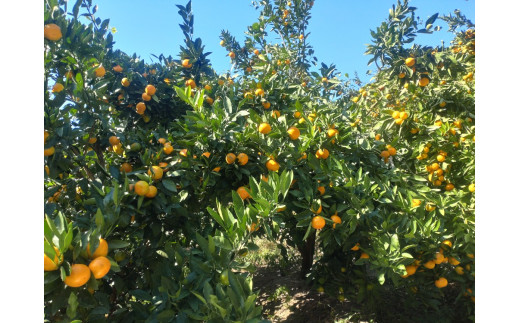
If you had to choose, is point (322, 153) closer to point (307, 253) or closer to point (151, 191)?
point (151, 191)

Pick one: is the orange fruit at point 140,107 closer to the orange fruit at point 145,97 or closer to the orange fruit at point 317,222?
the orange fruit at point 145,97

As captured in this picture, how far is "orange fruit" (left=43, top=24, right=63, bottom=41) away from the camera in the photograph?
1.31 m

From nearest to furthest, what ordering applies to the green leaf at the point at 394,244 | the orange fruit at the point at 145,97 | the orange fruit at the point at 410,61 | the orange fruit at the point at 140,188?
the orange fruit at the point at 140,188, the green leaf at the point at 394,244, the orange fruit at the point at 145,97, the orange fruit at the point at 410,61

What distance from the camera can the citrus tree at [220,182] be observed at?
3.44 feet

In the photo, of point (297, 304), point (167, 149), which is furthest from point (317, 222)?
point (297, 304)

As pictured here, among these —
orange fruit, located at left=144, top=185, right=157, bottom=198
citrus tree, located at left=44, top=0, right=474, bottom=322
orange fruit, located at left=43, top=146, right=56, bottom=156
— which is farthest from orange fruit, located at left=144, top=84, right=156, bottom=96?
orange fruit, located at left=144, top=185, right=157, bottom=198

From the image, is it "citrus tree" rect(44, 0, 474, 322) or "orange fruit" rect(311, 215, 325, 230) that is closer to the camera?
"citrus tree" rect(44, 0, 474, 322)

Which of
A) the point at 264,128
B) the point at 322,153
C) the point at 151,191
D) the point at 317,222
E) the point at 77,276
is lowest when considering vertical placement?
the point at 77,276

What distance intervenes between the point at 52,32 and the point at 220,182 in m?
1.12

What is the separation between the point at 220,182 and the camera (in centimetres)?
166

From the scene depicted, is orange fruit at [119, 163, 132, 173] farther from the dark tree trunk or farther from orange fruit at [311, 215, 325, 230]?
the dark tree trunk

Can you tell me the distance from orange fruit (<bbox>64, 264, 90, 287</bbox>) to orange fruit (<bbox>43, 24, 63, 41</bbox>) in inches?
45.5

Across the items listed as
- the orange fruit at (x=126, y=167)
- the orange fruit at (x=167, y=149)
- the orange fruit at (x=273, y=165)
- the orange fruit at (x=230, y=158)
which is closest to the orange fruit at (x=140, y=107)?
the orange fruit at (x=126, y=167)

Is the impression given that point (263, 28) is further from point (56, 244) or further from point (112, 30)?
point (56, 244)
